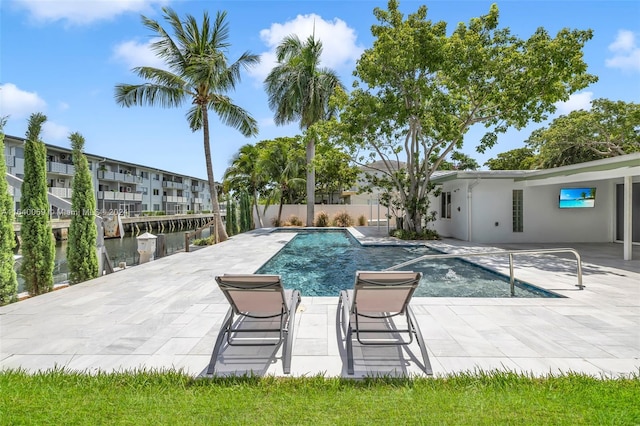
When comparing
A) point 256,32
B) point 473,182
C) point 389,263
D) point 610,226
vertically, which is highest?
point 256,32

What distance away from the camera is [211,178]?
16234 mm

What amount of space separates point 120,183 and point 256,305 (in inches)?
1822

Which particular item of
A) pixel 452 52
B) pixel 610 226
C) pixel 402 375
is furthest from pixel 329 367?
pixel 610 226

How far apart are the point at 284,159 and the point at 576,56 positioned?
18.9 meters

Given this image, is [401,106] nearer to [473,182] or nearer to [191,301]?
[473,182]

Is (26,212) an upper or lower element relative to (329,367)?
Result: upper

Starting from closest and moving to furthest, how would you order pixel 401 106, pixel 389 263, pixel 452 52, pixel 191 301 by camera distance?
1. pixel 191 301
2. pixel 389 263
3. pixel 452 52
4. pixel 401 106

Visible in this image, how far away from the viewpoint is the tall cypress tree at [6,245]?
5750 mm

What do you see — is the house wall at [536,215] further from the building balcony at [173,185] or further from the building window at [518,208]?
the building balcony at [173,185]

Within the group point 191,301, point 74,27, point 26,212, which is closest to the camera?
point 191,301

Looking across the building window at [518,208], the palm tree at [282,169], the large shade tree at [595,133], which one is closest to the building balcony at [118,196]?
the palm tree at [282,169]

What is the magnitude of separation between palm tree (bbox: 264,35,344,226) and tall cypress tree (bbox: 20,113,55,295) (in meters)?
15.9

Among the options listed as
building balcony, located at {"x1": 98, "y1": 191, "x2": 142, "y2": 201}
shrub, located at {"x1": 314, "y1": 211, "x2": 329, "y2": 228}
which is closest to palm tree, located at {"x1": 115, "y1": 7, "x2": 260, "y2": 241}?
shrub, located at {"x1": 314, "y1": 211, "x2": 329, "y2": 228}

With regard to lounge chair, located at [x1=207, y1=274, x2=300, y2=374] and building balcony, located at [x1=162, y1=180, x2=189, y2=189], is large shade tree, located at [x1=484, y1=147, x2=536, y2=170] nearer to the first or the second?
lounge chair, located at [x1=207, y1=274, x2=300, y2=374]
